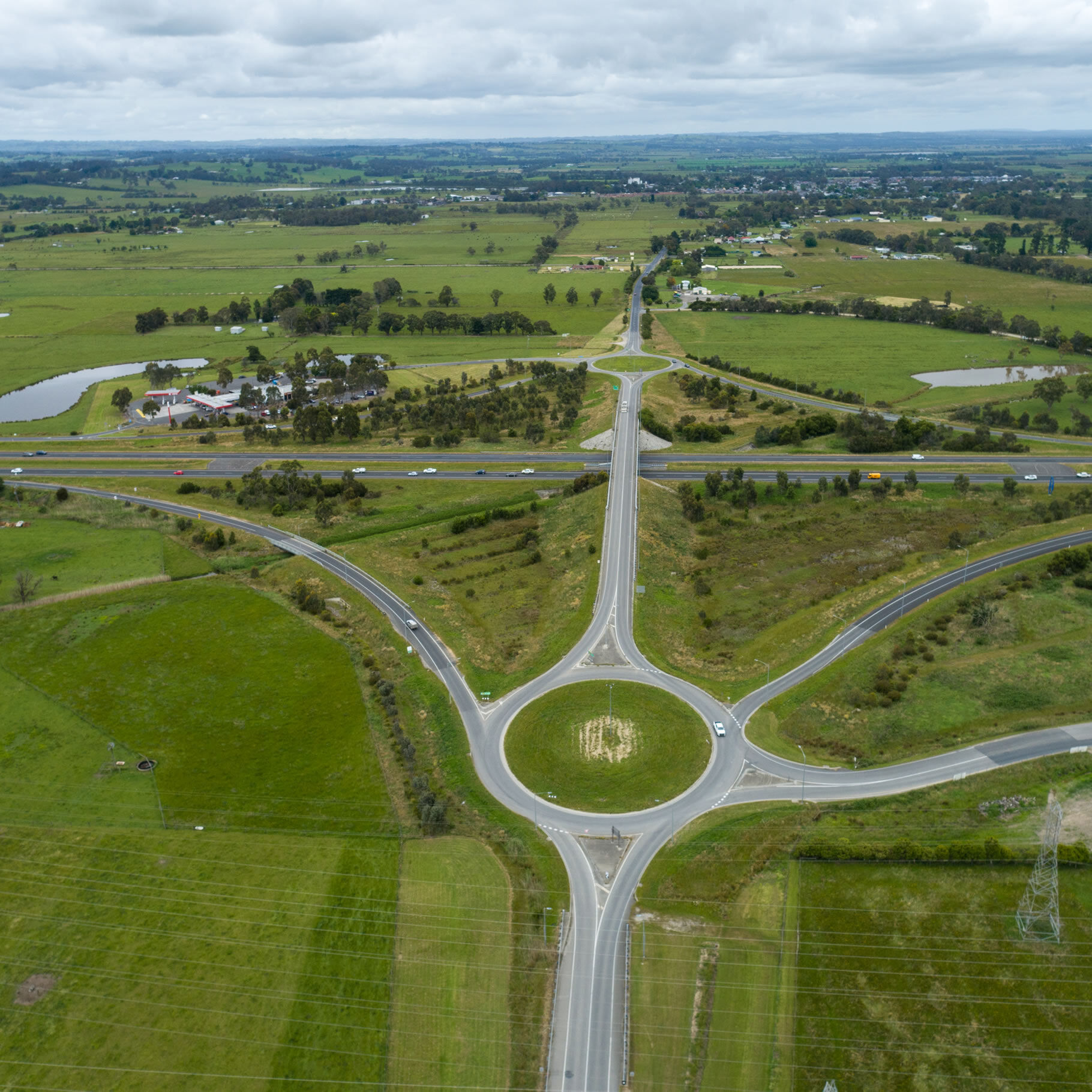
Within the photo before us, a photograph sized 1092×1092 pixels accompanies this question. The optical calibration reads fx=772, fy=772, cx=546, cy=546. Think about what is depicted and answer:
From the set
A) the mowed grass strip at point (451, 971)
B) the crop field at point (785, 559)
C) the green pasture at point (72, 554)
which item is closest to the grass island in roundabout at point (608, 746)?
the crop field at point (785, 559)

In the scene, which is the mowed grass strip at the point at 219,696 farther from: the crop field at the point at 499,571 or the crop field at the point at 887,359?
the crop field at the point at 887,359

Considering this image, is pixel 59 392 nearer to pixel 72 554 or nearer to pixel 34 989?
pixel 72 554

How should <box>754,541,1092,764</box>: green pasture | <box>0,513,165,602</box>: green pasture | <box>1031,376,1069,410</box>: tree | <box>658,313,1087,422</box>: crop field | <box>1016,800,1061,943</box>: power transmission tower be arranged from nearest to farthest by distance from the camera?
<box>1016,800,1061,943</box>: power transmission tower < <box>754,541,1092,764</box>: green pasture < <box>0,513,165,602</box>: green pasture < <box>1031,376,1069,410</box>: tree < <box>658,313,1087,422</box>: crop field

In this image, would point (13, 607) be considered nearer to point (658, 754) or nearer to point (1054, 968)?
point (658, 754)

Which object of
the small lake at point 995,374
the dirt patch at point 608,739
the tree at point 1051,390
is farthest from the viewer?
the small lake at point 995,374

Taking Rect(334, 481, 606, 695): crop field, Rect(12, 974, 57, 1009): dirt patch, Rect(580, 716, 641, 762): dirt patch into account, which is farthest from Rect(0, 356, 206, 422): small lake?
Rect(12, 974, 57, 1009): dirt patch

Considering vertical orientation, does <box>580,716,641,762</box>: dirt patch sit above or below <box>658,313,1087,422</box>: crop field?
below

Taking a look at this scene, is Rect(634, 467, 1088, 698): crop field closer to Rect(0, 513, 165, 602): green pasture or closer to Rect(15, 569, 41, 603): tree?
Rect(0, 513, 165, 602): green pasture

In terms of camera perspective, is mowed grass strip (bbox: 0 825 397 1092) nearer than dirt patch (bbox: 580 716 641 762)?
Yes
